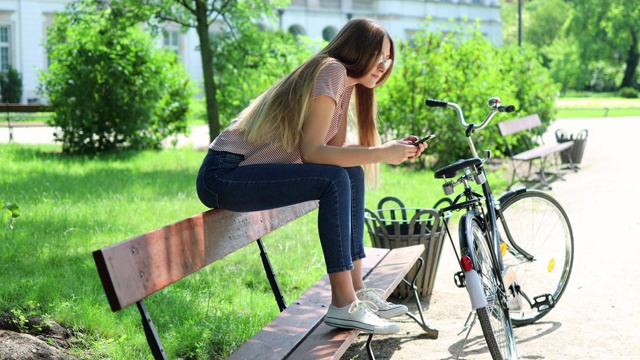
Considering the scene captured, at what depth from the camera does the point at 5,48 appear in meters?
37.3

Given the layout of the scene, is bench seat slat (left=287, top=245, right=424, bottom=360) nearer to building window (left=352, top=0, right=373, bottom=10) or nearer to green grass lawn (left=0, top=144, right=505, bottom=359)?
green grass lawn (left=0, top=144, right=505, bottom=359)

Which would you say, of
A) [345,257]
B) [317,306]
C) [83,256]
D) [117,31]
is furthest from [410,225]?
[117,31]

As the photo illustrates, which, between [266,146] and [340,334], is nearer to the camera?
[340,334]

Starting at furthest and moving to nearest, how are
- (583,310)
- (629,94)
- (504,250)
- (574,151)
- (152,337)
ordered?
1. (629,94)
2. (574,151)
3. (583,310)
4. (504,250)
5. (152,337)

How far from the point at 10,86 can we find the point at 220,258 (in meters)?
33.2

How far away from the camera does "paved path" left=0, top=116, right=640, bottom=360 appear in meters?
4.52

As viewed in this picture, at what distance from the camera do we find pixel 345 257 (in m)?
3.55

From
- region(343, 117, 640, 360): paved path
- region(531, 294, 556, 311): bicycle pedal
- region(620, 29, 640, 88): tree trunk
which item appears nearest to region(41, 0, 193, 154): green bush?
region(343, 117, 640, 360): paved path

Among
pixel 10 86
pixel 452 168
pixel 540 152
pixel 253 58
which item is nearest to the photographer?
pixel 452 168

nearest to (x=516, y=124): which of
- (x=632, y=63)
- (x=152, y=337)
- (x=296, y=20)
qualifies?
(x=152, y=337)

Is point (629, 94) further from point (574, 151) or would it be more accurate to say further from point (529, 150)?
point (529, 150)

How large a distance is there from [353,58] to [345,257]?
0.87m

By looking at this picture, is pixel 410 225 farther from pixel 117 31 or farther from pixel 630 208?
pixel 117 31

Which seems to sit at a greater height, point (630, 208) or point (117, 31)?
point (117, 31)
